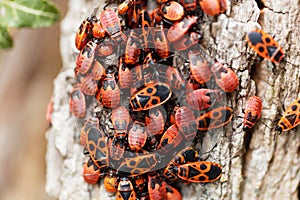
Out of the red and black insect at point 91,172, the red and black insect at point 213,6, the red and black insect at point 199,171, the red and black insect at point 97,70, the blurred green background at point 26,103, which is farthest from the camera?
the blurred green background at point 26,103

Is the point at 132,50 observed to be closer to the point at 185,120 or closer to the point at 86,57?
the point at 86,57

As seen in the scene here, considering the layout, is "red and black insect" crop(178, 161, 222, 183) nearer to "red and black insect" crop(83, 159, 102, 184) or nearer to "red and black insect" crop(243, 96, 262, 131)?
"red and black insect" crop(243, 96, 262, 131)

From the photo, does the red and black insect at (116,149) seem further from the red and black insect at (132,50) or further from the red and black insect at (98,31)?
the red and black insect at (98,31)

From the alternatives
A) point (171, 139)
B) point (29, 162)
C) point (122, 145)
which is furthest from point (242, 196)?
point (29, 162)

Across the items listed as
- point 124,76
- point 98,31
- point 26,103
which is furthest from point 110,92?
point 26,103

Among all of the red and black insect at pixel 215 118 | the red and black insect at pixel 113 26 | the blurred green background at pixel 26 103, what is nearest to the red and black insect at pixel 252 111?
the red and black insect at pixel 215 118

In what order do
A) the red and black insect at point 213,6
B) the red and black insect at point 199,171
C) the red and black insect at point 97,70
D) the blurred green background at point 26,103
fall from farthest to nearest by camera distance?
1. the blurred green background at point 26,103
2. the red and black insect at point 97,70
3. the red and black insect at point 199,171
4. the red and black insect at point 213,6

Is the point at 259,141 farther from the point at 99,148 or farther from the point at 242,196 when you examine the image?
the point at 99,148
